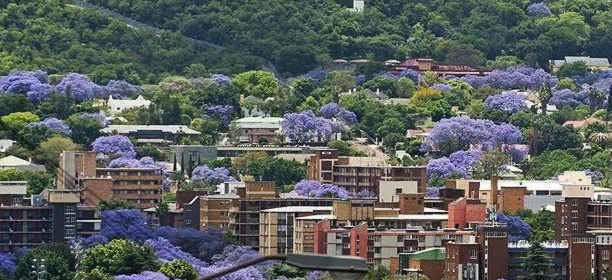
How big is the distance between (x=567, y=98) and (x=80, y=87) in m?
21.0

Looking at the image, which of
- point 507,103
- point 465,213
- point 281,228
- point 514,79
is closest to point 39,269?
point 465,213

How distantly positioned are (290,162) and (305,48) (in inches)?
1487

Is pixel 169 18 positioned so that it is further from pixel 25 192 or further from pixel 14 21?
pixel 25 192

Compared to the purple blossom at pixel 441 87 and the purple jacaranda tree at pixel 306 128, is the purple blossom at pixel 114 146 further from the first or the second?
the purple blossom at pixel 441 87

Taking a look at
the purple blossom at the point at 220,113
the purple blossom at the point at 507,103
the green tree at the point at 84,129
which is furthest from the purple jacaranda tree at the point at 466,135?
the green tree at the point at 84,129

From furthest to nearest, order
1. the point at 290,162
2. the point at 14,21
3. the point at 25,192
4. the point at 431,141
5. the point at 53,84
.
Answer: the point at 14,21 < the point at 53,84 < the point at 431,141 < the point at 290,162 < the point at 25,192

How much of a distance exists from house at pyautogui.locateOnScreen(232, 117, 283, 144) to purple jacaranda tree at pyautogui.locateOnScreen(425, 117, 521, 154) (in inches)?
250

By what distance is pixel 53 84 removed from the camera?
13712 cm

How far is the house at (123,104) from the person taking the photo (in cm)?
13554

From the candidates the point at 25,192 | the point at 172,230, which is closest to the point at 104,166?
the point at 25,192

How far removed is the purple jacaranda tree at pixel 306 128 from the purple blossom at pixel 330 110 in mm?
4009

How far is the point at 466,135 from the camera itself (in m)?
127

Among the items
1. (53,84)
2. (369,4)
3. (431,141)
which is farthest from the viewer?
(369,4)

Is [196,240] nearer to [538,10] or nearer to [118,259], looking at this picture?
[118,259]
